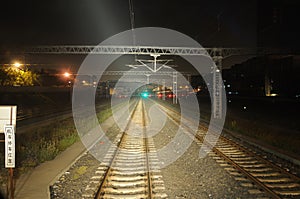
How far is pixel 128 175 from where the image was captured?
929 centimetres

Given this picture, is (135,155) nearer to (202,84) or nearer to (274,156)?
(274,156)

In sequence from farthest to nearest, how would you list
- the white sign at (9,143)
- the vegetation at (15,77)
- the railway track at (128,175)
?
the vegetation at (15,77) → the railway track at (128,175) → the white sign at (9,143)

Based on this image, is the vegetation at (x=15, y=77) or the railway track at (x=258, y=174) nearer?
the railway track at (x=258, y=174)

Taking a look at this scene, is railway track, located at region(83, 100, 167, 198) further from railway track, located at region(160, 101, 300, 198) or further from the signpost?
railway track, located at region(160, 101, 300, 198)

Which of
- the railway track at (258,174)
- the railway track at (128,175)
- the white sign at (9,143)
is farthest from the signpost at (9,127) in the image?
the railway track at (258,174)

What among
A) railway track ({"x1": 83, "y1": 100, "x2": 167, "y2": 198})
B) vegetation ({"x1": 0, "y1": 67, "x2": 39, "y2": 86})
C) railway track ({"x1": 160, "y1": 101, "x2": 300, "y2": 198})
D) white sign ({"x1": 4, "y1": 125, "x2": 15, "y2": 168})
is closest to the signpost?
white sign ({"x1": 4, "y1": 125, "x2": 15, "y2": 168})

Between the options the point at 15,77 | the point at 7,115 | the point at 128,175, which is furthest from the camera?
the point at 15,77

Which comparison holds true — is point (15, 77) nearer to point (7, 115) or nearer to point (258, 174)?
point (7, 115)

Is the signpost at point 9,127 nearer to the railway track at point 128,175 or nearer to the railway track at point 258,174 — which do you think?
the railway track at point 128,175

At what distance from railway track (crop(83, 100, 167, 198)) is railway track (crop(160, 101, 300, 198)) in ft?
7.78

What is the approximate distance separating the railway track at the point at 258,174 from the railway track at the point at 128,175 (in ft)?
7.78

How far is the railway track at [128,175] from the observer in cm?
766

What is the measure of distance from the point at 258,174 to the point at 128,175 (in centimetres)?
395

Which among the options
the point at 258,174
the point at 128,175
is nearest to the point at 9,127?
the point at 128,175
